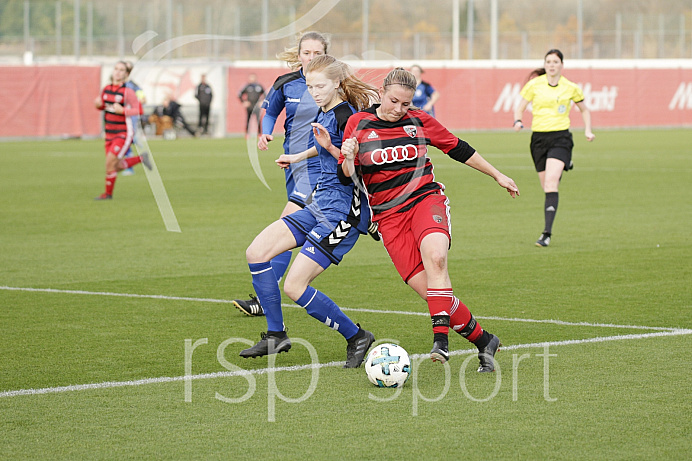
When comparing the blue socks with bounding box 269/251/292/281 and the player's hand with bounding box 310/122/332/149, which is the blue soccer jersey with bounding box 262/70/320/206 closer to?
the blue socks with bounding box 269/251/292/281

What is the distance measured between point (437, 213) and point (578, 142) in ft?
104

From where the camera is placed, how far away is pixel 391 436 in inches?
200

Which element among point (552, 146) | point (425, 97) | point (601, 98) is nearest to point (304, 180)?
point (552, 146)

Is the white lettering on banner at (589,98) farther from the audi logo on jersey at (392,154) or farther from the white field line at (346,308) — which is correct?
the audi logo on jersey at (392,154)

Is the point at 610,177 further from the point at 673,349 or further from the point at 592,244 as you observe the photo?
the point at 673,349

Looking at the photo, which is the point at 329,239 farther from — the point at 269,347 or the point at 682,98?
the point at 682,98

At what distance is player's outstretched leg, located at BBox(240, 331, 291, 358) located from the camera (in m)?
6.84

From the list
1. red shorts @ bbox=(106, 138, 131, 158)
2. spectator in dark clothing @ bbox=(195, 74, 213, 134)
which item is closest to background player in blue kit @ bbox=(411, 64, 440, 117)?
red shorts @ bbox=(106, 138, 131, 158)

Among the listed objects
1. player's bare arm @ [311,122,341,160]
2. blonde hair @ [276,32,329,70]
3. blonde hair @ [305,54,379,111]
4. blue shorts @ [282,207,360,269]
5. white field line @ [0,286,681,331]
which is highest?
blonde hair @ [276,32,329,70]

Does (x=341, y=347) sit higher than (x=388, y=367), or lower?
lower

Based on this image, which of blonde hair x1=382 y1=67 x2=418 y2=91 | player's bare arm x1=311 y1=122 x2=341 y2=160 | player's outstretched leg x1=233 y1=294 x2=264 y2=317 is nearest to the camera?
blonde hair x1=382 y1=67 x2=418 y2=91

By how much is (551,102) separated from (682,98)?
3699 centimetres

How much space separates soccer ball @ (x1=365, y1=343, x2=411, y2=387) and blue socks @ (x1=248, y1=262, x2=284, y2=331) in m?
1.02

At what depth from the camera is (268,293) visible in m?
7.00
